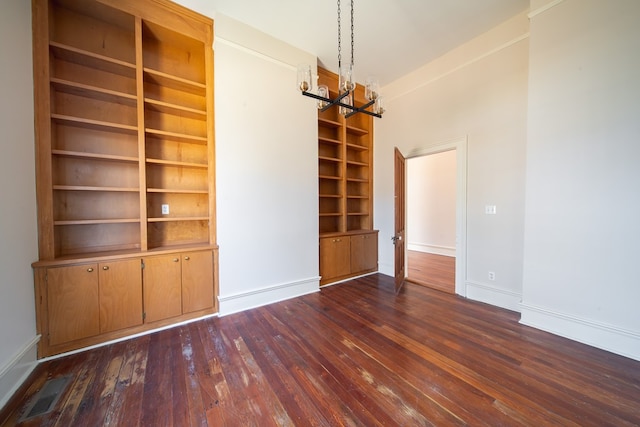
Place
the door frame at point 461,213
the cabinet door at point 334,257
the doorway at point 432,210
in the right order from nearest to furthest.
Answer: the door frame at point 461,213
the cabinet door at point 334,257
the doorway at point 432,210

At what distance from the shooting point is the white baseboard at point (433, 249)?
5.96 m

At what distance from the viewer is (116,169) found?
8.38 ft

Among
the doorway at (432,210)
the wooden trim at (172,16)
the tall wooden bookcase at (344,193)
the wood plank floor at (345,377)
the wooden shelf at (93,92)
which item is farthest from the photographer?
the doorway at (432,210)

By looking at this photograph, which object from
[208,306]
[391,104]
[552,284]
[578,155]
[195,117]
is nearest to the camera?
[578,155]

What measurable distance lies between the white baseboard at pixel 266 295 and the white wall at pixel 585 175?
260cm

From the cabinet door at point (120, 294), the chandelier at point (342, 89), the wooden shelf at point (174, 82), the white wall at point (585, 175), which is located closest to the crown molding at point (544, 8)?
the white wall at point (585, 175)

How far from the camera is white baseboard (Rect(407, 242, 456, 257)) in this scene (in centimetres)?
596

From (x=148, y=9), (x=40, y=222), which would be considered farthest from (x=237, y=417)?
(x=148, y=9)

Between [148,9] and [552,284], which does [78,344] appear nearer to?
[148,9]

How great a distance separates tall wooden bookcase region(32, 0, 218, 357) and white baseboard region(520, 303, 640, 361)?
3579 millimetres

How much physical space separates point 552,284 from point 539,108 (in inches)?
72.1

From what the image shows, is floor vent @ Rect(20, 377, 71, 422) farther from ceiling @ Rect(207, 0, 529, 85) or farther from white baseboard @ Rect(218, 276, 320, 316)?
ceiling @ Rect(207, 0, 529, 85)

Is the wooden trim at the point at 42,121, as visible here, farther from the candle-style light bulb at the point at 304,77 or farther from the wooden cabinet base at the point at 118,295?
the candle-style light bulb at the point at 304,77

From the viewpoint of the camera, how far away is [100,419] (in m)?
1.42
